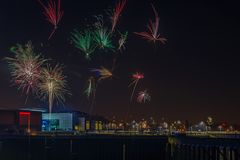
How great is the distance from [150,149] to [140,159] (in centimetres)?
343

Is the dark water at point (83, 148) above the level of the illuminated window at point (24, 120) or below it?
below

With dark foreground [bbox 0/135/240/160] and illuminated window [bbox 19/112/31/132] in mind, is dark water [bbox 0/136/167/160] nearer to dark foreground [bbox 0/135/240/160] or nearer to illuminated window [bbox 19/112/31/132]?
dark foreground [bbox 0/135/240/160]

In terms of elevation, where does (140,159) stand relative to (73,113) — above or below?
below

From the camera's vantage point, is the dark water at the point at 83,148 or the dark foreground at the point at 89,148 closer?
the dark foreground at the point at 89,148

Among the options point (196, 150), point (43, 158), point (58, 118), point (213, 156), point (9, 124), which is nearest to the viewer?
point (213, 156)

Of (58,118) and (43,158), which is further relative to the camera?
(58,118)

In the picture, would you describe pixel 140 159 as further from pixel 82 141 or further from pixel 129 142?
pixel 82 141

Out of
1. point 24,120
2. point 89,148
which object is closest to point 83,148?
point 89,148

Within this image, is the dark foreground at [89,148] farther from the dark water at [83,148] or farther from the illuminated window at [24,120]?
the illuminated window at [24,120]

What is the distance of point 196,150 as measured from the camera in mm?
56656

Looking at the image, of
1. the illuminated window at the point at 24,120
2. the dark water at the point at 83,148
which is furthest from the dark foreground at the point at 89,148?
the illuminated window at the point at 24,120

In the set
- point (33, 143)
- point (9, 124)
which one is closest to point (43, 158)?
point (33, 143)

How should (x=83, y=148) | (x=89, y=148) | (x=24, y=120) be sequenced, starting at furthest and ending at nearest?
(x=24, y=120) → (x=89, y=148) → (x=83, y=148)

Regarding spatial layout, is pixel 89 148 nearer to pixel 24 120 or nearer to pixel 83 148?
pixel 83 148
